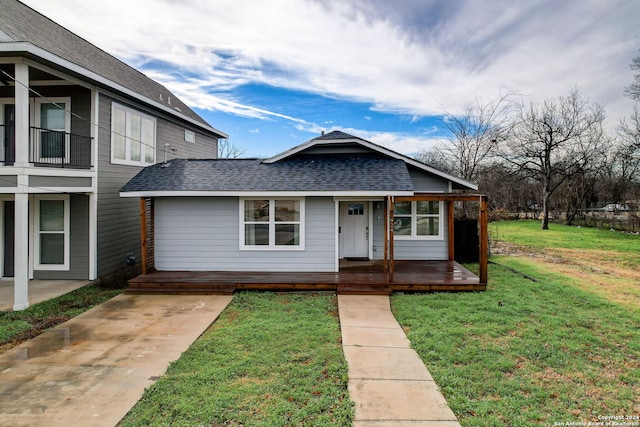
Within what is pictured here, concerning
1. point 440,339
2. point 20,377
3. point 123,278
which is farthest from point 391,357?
point 123,278

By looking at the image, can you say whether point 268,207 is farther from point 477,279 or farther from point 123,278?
point 477,279

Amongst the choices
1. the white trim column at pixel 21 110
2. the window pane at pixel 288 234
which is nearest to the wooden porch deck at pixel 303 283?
the window pane at pixel 288 234

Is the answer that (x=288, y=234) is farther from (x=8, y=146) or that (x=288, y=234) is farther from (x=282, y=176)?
(x=8, y=146)

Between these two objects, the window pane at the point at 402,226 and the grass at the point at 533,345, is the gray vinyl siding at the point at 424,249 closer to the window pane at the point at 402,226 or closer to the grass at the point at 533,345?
the window pane at the point at 402,226

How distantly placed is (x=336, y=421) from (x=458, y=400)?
4.50 ft

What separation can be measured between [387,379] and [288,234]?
18.9 feet

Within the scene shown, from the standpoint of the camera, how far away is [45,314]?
713 cm

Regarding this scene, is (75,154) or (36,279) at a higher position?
(75,154)

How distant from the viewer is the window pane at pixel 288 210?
32.0 ft

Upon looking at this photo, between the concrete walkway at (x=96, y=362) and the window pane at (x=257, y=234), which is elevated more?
the window pane at (x=257, y=234)

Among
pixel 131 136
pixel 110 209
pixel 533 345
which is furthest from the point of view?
pixel 131 136

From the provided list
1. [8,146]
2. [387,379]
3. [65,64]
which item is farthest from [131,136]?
[387,379]

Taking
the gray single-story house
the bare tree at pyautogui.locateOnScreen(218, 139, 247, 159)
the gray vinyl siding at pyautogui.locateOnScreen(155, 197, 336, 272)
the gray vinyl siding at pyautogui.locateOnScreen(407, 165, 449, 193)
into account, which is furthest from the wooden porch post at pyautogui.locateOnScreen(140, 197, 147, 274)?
the bare tree at pyautogui.locateOnScreen(218, 139, 247, 159)

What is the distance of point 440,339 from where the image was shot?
5.70 meters
